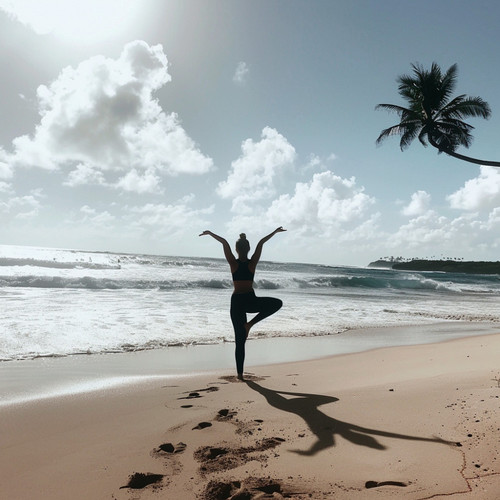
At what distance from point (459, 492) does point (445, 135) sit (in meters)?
21.3

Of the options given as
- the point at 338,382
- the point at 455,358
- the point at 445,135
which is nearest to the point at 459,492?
the point at 338,382

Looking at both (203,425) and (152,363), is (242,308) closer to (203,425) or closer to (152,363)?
(152,363)

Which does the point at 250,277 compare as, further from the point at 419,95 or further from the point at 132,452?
the point at 419,95

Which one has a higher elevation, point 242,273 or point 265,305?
point 242,273

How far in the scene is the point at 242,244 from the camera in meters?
5.98

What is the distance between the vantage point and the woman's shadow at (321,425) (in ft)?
10.5

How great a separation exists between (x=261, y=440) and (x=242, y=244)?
310 cm

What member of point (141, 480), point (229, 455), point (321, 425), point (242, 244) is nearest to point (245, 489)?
point (229, 455)

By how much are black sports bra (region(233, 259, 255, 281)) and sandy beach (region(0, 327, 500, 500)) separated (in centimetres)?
146

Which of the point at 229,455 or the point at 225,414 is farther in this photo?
the point at 225,414

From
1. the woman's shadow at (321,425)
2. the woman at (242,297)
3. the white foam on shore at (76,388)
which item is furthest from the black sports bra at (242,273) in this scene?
the white foam on shore at (76,388)

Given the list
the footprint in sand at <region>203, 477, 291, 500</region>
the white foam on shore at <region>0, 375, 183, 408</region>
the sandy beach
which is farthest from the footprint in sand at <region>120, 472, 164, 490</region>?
the white foam on shore at <region>0, 375, 183, 408</region>

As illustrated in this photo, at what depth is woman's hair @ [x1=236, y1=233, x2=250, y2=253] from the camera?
598 centimetres

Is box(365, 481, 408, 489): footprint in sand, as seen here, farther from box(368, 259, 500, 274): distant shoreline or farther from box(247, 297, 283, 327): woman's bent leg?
box(368, 259, 500, 274): distant shoreline
